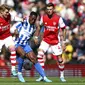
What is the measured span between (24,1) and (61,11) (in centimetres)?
210

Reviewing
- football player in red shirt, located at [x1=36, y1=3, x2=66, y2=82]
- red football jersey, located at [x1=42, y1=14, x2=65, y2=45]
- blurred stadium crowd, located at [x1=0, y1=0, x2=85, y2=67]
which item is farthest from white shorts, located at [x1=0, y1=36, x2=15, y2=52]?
blurred stadium crowd, located at [x1=0, y1=0, x2=85, y2=67]

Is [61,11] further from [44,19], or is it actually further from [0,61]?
[44,19]

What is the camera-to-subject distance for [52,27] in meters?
18.6

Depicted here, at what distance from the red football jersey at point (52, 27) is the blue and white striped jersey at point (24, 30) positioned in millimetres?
496

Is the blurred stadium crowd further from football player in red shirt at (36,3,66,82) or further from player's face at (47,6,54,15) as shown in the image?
player's face at (47,6,54,15)

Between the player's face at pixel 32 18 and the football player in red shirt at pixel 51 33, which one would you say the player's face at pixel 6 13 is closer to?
the player's face at pixel 32 18

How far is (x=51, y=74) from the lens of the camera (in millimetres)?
21969

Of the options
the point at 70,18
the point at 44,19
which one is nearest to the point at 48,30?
the point at 44,19

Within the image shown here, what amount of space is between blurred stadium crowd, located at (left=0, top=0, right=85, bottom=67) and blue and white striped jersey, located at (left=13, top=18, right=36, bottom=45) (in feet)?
15.6

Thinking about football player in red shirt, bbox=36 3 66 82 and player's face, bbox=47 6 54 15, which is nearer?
player's face, bbox=47 6 54 15

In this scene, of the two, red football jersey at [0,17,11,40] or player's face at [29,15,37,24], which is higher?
player's face at [29,15,37,24]

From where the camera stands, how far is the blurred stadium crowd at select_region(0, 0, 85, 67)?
2358cm

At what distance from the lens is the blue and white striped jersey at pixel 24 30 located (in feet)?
59.5

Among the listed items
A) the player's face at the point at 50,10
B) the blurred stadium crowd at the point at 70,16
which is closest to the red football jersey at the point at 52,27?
the player's face at the point at 50,10
